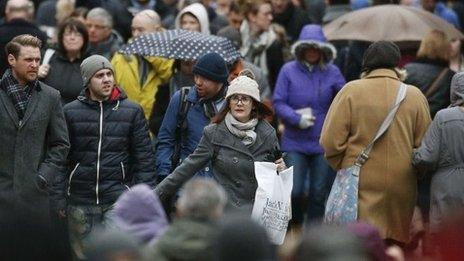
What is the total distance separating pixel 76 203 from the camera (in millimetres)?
13938

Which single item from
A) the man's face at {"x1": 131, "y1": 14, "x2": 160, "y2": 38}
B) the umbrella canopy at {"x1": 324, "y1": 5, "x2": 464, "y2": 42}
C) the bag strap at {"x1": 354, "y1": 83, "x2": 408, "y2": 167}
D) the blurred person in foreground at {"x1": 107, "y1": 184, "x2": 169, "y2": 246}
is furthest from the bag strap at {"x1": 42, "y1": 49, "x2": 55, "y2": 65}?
the blurred person in foreground at {"x1": 107, "y1": 184, "x2": 169, "y2": 246}

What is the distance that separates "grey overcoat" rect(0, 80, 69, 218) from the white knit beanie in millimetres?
1422

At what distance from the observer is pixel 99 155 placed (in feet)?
45.5

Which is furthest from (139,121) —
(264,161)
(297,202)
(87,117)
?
(297,202)

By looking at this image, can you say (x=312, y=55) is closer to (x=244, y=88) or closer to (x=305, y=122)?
(x=305, y=122)

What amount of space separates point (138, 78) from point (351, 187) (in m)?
3.34

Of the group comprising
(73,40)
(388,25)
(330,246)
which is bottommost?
(388,25)

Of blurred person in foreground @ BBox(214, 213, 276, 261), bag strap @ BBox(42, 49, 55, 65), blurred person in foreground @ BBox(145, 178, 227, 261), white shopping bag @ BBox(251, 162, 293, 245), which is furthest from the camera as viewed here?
bag strap @ BBox(42, 49, 55, 65)

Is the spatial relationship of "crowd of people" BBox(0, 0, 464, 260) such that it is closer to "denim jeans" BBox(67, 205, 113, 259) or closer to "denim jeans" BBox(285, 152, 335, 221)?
"denim jeans" BBox(67, 205, 113, 259)

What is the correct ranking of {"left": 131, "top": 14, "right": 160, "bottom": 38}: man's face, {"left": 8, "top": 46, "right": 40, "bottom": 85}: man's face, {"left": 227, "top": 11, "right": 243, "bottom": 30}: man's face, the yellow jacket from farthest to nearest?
{"left": 227, "top": 11, "right": 243, "bottom": 30}: man's face
{"left": 131, "top": 14, "right": 160, "bottom": 38}: man's face
the yellow jacket
{"left": 8, "top": 46, "right": 40, "bottom": 85}: man's face

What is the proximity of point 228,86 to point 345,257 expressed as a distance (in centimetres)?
514

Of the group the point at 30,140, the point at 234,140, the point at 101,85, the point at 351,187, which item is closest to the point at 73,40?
the point at 101,85

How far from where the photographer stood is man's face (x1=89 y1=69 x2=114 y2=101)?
14.0 metres

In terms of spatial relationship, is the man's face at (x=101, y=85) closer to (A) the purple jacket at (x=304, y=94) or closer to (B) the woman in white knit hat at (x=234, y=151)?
(B) the woman in white knit hat at (x=234, y=151)
